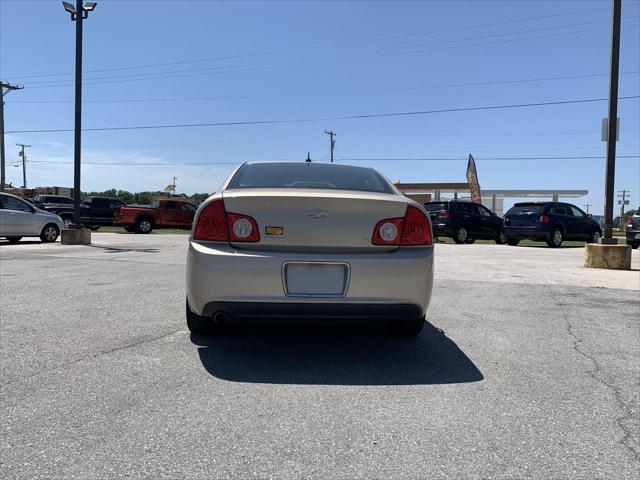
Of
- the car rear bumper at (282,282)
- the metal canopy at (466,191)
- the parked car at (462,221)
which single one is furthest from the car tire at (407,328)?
the metal canopy at (466,191)

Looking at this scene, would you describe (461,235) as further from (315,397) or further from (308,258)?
(315,397)

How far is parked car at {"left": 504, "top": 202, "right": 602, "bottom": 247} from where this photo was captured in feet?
56.4

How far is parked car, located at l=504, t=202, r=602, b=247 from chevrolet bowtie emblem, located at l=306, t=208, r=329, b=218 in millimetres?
15589

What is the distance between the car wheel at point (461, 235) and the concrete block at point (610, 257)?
26.2 ft

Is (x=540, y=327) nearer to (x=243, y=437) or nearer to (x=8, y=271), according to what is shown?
(x=243, y=437)

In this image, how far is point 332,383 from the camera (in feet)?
10.6

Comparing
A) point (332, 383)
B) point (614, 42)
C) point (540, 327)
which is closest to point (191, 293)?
point (332, 383)

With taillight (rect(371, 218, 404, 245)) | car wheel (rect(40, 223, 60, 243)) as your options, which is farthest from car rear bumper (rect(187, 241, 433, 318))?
car wheel (rect(40, 223, 60, 243))

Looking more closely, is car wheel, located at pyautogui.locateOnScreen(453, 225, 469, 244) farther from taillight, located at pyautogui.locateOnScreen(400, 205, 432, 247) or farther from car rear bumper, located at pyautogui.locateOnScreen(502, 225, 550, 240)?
taillight, located at pyautogui.locateOnScreen(400, 205, 432, 247)

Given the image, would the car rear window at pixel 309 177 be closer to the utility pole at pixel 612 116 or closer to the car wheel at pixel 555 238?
the utility pole at pixel 612 116

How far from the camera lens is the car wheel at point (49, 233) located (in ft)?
52.5

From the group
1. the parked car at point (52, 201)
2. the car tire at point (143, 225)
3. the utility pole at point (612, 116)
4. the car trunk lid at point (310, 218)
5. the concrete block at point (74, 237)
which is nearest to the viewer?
the car trunk lid at point (310, 218)

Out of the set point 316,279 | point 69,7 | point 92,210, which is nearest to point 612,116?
point 316,279

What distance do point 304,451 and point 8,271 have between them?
781 centimetres
